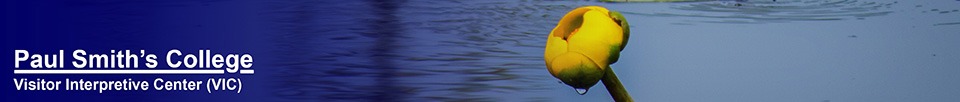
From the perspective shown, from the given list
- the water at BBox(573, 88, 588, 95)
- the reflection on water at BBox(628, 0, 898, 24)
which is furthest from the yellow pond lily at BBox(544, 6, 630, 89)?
the reflection on water at BBox(628, 0, 898, 24)

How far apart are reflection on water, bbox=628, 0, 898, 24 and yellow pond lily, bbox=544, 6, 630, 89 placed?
116 millimetres

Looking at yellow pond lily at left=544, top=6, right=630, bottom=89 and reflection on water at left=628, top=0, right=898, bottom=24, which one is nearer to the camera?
yellow pond lily at left=544, top=6, right=630, bottom=89

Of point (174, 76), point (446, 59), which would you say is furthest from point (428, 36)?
point (174, 76)

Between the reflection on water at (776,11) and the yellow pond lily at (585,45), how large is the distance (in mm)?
116

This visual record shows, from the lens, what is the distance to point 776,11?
0.63 m

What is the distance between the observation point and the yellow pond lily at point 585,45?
1.63 ft

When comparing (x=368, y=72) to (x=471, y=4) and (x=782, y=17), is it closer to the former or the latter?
(x=471, y=4)

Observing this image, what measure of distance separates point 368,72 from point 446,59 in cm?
5

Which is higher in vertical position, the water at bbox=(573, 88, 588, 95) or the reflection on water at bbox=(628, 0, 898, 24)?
the reflection on water at bbox=(628, 0, 898, 24)

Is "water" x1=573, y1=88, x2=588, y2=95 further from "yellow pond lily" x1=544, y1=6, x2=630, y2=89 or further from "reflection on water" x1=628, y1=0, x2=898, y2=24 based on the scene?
"reflection on water" x1=628, y1=0, x2=898, y2=24

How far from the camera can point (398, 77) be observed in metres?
0.59

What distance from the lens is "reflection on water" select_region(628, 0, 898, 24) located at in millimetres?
626

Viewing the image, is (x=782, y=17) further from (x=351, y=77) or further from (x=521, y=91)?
(x=351, y=77)

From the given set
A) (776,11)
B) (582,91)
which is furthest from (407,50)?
(776,11)
